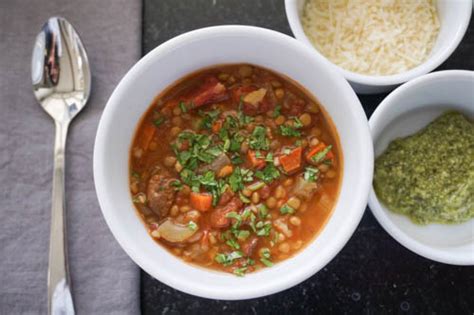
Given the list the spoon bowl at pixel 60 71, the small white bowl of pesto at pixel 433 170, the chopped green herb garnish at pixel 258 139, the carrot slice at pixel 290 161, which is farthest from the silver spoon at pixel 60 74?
the small white bowl of pesto at pixel 433 170

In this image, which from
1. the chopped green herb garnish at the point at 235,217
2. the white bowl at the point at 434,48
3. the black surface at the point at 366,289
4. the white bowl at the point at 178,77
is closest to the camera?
the white bowl at the point at 178,77

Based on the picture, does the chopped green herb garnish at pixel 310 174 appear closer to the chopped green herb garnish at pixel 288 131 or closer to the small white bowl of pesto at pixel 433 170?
the chopped green herb garnish at pixel 288 131

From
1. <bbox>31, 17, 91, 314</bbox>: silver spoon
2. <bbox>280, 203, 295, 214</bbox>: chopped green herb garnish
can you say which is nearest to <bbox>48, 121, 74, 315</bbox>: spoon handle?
<bbox>31, 17, 91, 314</bbox>: silver spoon

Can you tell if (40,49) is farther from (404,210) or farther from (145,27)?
(404,210)

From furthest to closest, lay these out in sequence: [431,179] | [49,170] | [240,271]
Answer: [49,170] → [431,179] → [240,271]

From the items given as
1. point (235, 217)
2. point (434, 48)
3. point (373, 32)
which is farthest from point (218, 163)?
→ point (434, 48)

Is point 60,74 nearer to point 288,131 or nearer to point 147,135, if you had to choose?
point 147,135
